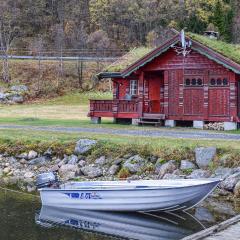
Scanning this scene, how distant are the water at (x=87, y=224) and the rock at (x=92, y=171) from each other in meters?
4.15

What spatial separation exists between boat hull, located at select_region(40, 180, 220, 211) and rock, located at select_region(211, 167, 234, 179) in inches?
106

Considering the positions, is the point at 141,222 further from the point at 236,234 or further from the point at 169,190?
the point at 236,234

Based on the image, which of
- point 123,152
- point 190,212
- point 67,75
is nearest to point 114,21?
point 67,75

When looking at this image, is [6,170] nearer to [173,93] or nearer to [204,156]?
[204,156]

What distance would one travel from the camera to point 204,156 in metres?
22.8

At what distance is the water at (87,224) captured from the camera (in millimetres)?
16969

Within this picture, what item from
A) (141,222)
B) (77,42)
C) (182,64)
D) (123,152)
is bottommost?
(141,222)

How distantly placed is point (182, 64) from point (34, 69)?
1375 inches

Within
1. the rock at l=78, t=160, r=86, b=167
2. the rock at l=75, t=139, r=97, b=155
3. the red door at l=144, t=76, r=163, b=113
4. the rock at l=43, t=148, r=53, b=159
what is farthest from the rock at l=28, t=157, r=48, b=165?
the red door at l=144, t=76, r=163, b=113

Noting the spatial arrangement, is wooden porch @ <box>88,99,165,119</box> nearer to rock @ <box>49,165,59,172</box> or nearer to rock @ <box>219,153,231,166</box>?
rock @ <box>49,165,59,172</box>

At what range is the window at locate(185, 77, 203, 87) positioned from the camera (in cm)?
3319

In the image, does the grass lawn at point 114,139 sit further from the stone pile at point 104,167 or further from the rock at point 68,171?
the rock at point 68,171

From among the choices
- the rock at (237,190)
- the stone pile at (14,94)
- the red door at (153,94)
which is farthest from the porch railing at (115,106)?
the stone pile at (14,94)

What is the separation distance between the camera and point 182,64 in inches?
1324
